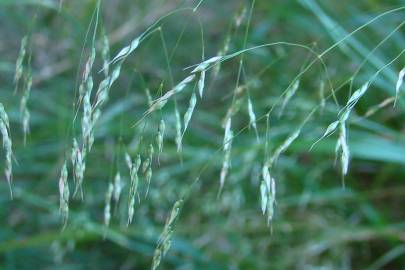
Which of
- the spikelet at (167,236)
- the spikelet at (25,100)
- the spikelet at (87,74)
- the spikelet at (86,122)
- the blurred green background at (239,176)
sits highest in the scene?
the spikelet at (87,74)

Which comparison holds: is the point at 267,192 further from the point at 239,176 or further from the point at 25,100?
the point at 239,176

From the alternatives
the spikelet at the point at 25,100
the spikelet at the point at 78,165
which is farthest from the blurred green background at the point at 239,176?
the spikelet at the point at 78,165

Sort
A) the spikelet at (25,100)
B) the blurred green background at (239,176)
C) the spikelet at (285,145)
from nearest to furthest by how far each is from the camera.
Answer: the spikelet at (285,145) → the spikelet at (25,100) → the blurred green background at (239,176)

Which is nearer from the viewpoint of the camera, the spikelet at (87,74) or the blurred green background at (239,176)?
the spikelet at (87,74)

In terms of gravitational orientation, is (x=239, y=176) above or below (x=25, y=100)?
below

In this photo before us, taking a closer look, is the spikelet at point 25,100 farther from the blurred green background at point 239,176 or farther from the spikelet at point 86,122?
the blurred green background at point 239,176

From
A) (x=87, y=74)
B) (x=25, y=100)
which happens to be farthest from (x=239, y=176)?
(x=87, y=74)

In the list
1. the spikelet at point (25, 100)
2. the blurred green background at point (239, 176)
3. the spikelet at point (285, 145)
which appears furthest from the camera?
the blurred green background at point (239, 176)

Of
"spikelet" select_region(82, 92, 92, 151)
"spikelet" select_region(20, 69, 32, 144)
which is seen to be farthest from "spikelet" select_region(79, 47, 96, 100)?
"spikelet" select_region(20, 69, 32, 144)

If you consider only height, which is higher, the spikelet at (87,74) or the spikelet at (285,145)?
the spikelet at (87,74)
